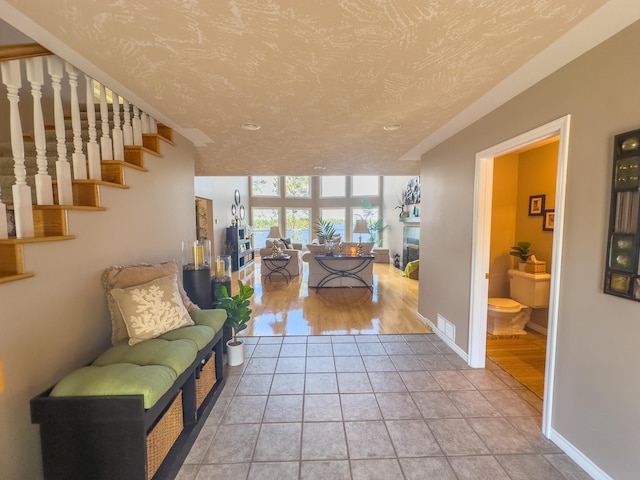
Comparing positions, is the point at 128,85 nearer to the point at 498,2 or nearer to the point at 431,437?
the point at 498,2

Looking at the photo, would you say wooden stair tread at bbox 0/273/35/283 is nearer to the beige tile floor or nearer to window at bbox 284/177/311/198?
the beige tile floor

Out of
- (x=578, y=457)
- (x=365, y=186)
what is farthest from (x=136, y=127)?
(x=365, y=186)

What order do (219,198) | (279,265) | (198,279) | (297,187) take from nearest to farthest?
1. (198,279)
2. (279,265)
3. (219,198)
4. (297,187)

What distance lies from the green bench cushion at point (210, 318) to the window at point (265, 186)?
31.3ft

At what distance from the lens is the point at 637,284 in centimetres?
128

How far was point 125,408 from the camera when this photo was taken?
1.27 metres

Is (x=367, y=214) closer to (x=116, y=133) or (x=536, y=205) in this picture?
(x=536, y=205)

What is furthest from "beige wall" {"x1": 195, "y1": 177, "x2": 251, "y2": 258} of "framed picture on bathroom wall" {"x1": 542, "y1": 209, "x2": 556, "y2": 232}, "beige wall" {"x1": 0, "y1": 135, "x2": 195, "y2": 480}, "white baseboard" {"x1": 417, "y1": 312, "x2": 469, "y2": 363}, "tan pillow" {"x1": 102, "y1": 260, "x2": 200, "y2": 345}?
"framed picture on bathroom wall" {"x1": 542, "y1": 209, "x2": 556, "y2": 232}

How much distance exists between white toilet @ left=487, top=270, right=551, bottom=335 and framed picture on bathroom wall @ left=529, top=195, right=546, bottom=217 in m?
0.74

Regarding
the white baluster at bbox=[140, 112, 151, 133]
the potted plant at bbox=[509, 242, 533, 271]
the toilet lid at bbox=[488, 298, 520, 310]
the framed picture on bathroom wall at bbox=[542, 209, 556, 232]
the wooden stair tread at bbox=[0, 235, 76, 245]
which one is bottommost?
the toilet lid at bbox=[488, 298, 520, 310]

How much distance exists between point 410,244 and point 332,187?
16.2 ft

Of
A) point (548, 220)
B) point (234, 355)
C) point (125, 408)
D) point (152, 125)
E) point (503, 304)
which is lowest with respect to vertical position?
point (234, 355)

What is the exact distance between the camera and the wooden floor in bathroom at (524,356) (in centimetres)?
247

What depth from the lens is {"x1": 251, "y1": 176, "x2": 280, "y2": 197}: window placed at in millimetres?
11336
